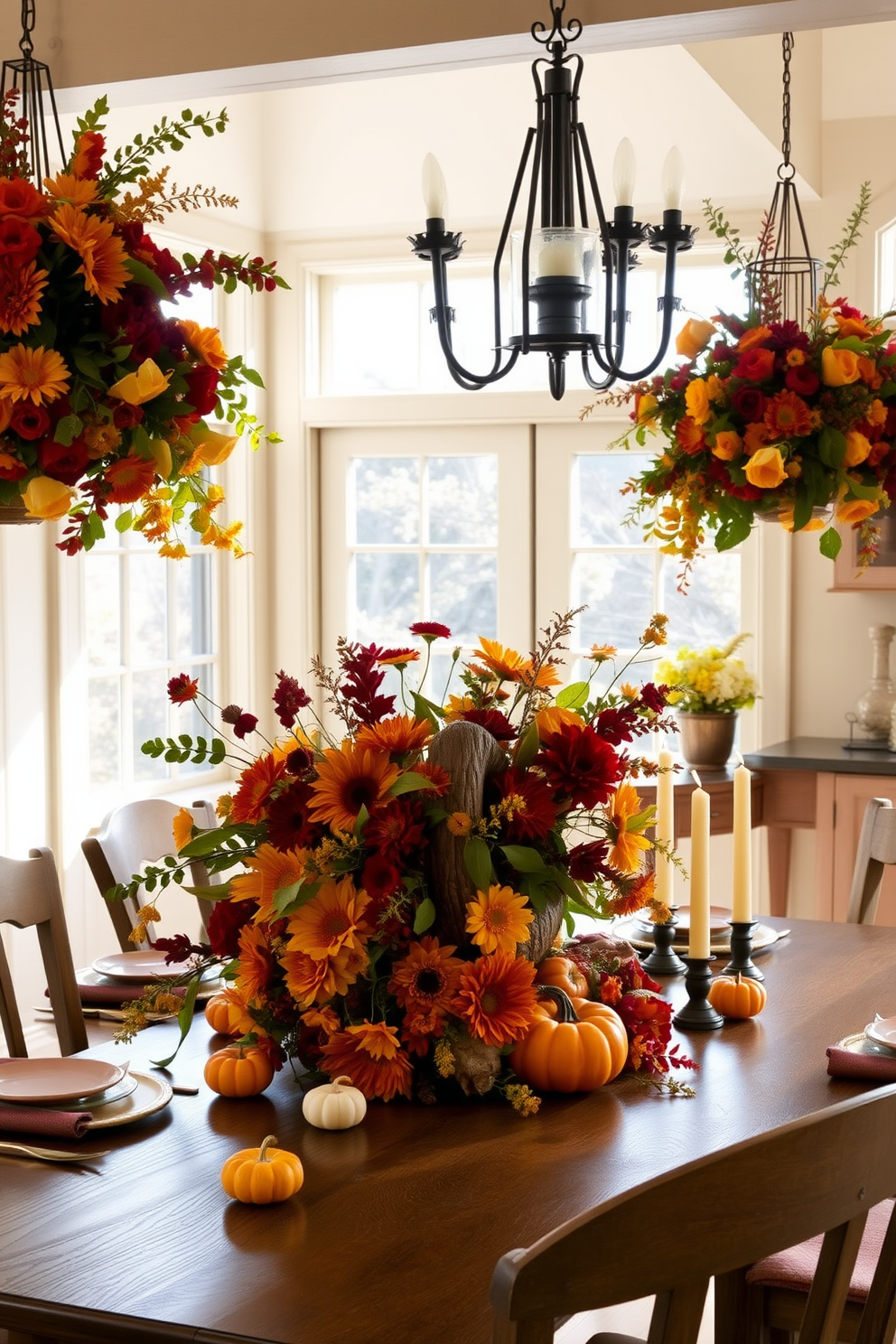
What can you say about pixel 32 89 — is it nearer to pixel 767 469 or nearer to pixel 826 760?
pixel 767 469

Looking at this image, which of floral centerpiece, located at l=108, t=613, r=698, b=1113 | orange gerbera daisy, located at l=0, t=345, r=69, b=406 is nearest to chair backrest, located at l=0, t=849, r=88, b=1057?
floral centerpiece, located at l=108, t=613, r=698, b=1113

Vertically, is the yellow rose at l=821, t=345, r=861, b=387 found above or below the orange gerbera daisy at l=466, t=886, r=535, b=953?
above

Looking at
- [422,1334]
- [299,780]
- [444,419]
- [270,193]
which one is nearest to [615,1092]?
[299,780]

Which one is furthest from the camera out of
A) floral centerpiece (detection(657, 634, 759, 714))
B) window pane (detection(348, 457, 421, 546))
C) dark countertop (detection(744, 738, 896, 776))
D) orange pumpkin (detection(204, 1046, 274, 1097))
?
window pane (detection(348, 457, 421, 546))

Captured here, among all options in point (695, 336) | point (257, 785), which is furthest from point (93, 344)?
point (695, 336)

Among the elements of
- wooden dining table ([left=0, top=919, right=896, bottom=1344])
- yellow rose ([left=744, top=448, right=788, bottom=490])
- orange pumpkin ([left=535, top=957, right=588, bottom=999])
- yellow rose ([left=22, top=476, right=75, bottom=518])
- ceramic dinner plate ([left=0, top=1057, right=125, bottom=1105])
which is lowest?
wooden dining table ([left=0, top=919, right=896, bottom=1344])

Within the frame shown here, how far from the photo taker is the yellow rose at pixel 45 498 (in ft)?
5.35

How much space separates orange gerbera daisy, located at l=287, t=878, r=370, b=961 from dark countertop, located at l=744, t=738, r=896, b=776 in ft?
8.93

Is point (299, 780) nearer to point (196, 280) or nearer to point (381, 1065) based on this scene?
point (381, 1065)

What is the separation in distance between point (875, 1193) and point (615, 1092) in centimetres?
78

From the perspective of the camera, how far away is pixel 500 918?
1.86 meters

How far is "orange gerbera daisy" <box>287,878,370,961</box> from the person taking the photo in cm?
183

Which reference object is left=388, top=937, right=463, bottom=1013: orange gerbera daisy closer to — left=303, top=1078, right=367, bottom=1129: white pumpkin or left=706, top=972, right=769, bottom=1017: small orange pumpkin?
left=303, top=1078, right=367, bottom=1129: white pumpkin

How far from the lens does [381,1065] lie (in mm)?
1868
